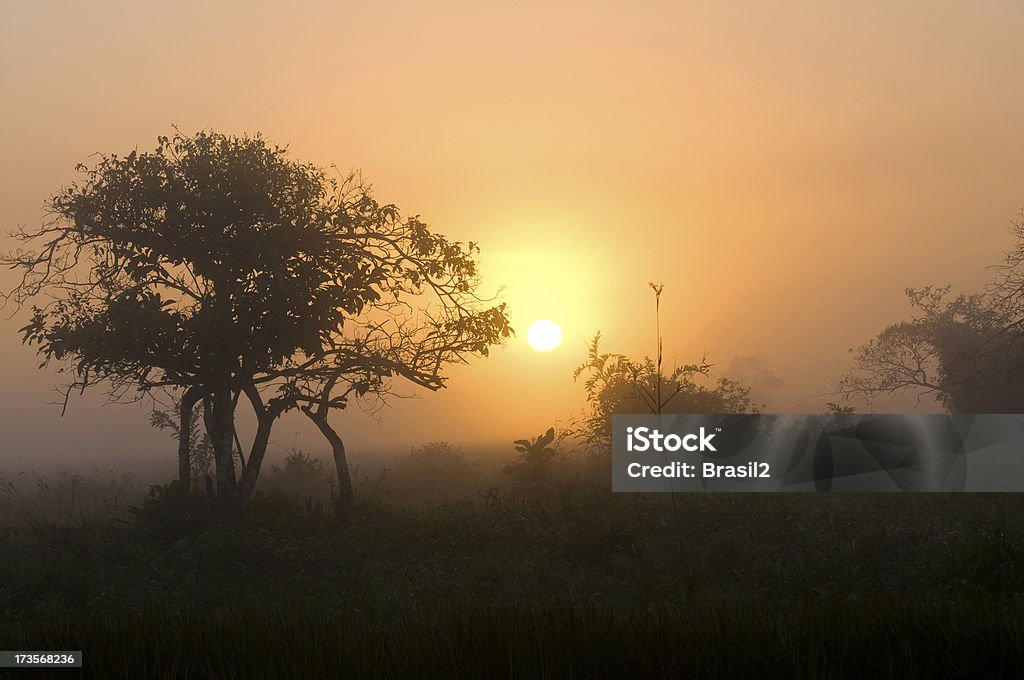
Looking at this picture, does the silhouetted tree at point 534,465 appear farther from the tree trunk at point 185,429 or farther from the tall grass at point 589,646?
the tall grass at point 589,646

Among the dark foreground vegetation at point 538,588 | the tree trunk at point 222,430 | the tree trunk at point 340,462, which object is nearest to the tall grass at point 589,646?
the dark foreground vegetation at point 538,588

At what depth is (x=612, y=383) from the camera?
3481 cm

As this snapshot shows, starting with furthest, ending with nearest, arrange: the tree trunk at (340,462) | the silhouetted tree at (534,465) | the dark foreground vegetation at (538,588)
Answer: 1. the silhouetted tree at (534,465)
2. the tree trunk at (340,462)
3. the dark foreground vegetation at (538,588)

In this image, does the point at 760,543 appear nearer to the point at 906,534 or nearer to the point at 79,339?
the point at 906,534

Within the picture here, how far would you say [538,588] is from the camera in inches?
572

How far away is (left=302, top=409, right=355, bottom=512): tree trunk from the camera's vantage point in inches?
852

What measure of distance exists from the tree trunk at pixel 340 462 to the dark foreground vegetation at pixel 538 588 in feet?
1.17

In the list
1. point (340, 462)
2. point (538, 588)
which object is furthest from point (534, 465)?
point (538, 588)

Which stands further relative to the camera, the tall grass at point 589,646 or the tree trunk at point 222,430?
the tree trunk at point 222,430

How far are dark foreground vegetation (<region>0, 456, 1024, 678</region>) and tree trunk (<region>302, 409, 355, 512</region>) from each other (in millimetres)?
356

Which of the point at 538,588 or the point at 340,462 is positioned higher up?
the point at 340,462

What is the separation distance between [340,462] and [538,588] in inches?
364

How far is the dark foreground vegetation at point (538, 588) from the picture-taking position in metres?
7.35

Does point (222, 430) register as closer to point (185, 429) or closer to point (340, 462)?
point (185, 429)
